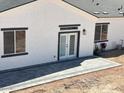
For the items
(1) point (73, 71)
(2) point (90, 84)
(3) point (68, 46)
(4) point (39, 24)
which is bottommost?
(2) point (90, 84)

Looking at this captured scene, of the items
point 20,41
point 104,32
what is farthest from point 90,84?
point 104,32

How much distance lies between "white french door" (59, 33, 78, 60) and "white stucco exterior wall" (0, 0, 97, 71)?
32.7 inches

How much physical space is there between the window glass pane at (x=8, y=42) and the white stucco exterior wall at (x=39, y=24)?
39cm

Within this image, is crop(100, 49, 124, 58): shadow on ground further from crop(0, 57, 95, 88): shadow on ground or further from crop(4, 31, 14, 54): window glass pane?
crop(4, 31, 14, 54): window glass pane

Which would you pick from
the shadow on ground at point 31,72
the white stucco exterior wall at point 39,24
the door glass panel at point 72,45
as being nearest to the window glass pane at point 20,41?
the white stucco exterior wall at point 39,24

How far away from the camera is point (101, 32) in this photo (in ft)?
84.5

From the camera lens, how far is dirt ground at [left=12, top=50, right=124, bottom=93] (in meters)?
15.3

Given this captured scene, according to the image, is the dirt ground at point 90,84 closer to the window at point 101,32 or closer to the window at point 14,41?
the window at point 14,41

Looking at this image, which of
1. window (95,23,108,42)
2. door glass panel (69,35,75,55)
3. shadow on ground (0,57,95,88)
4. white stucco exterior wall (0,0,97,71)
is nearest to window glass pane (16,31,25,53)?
white stucco exterior wall (0,0,97,71)

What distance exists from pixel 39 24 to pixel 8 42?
2.99 metres

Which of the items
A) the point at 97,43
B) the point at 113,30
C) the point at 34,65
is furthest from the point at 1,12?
the point at 113,30

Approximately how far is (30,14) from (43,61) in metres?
4.26

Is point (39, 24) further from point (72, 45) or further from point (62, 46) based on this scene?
point (72, 45)

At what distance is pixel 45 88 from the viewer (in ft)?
50.8
